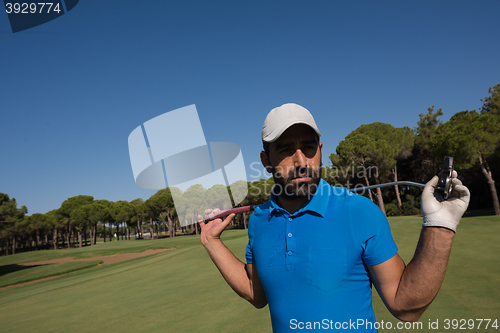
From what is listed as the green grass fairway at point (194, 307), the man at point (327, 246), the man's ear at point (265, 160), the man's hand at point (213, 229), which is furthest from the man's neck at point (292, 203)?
the green grass fairway at point (194, 307)

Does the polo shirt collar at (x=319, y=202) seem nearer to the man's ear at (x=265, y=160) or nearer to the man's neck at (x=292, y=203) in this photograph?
the man's neck at (x=292, y=203)

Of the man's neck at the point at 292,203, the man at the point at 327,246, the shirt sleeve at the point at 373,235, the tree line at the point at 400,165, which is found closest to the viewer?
the man at the point at 327,246

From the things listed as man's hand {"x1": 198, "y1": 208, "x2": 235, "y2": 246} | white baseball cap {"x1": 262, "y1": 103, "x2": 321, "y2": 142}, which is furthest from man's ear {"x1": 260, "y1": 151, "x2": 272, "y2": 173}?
man's hand {"x1": 198, "y1": 208, "x2": 235, "y2": 246}

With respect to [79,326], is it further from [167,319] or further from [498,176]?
[498,176]

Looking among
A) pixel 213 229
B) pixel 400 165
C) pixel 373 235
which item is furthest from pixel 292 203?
pixel 400 165

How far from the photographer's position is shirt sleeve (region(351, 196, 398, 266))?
1.36 metres

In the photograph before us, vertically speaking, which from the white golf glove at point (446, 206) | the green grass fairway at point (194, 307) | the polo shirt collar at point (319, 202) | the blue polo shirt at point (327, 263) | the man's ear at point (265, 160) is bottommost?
the green grass fairway at point (194, 307)

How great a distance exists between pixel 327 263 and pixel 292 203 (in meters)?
0.41

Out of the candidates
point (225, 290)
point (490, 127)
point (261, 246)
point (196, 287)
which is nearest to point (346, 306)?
point (261, 246)

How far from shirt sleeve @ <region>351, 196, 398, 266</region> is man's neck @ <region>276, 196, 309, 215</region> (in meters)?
0.32

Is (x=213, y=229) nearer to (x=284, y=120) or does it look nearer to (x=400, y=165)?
(x=284, y=120)

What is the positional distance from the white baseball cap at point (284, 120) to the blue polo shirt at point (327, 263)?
1.37ft

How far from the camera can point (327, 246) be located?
144cm

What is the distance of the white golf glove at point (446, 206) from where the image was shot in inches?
45.6
